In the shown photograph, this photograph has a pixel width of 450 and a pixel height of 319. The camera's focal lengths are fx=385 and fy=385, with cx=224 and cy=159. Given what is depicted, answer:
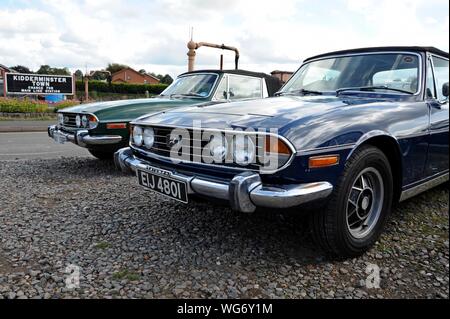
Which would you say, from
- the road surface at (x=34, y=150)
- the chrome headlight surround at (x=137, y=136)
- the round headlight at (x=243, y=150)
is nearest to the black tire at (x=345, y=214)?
the round headlight at (x=243, y=150)

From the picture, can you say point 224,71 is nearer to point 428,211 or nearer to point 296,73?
point 296,73

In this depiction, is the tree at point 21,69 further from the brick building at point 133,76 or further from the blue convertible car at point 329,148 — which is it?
the blue convertible car at point 329,148

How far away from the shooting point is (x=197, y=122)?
2701 millimetres

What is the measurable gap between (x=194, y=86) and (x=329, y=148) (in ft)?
13.4

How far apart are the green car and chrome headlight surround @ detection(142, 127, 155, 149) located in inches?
56.3

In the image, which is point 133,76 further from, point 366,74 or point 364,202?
point 364,202

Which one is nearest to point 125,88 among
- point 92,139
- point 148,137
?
point 92,139

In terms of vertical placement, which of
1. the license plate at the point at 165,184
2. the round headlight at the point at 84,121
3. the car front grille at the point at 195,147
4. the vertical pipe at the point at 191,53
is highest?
the vertical pipe at the point at 191,53

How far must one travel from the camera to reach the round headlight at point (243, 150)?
237cm

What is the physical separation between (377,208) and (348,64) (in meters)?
1.53

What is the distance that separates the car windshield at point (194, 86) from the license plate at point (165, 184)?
10.1ft

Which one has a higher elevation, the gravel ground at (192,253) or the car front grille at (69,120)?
the car front grille at (69,120)

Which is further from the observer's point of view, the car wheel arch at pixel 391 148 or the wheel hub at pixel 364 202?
the wheel hub at pixel 364 202

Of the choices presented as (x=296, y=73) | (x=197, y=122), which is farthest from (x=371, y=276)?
(x=296, y=73)
